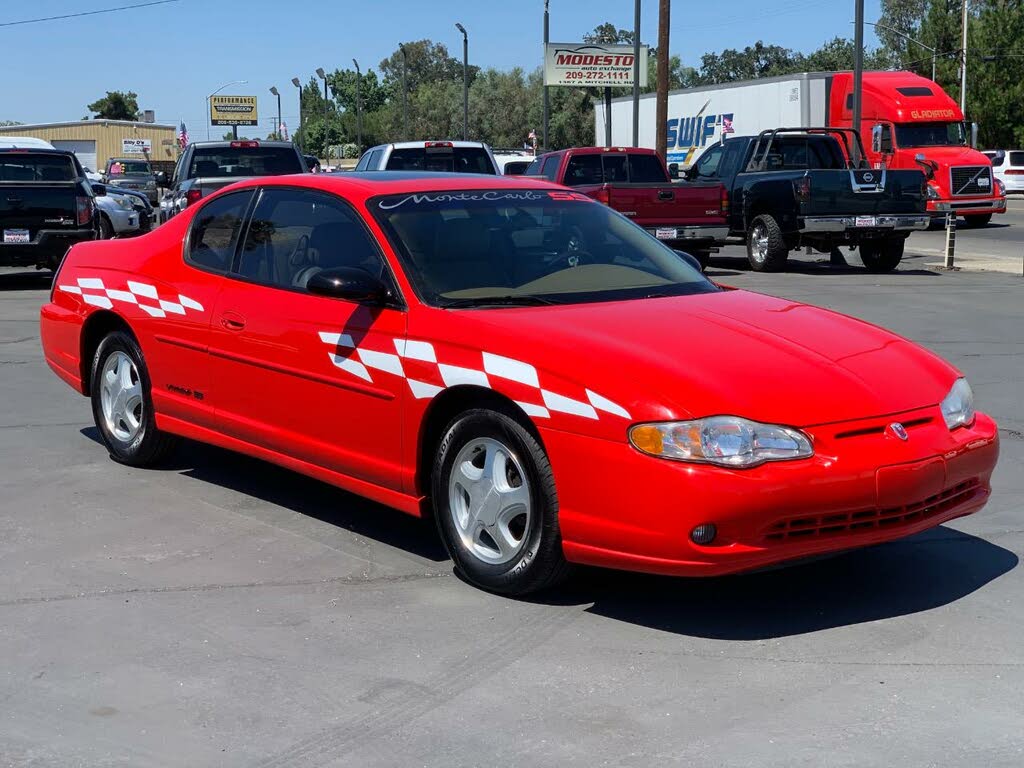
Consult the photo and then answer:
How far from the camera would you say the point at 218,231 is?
255 inches

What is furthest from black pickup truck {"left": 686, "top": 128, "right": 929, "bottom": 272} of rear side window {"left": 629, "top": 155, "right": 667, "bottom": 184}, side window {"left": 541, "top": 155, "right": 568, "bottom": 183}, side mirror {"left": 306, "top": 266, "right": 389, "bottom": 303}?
side mirror {"left": 306, "top": 266, "right": 389, "bottom": 303}

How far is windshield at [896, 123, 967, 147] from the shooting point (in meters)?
31.3

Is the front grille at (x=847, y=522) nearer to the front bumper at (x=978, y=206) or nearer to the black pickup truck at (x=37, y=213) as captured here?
the black pickup truck at (x=37, y=213)

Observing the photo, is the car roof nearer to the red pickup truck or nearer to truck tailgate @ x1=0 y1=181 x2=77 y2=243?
truck tailgate @ x1=0 y1=181 x2=77 y2=243

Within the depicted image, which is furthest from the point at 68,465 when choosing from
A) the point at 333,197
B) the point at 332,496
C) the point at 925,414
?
the point at 925,414

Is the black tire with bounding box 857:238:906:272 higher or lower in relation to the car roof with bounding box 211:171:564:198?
lower

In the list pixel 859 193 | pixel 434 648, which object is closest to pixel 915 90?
pixel 859 193

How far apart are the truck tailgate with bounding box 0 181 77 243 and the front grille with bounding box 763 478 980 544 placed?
1455 centimetres

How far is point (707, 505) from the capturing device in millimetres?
4297

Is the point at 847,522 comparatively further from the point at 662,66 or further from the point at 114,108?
the point at 114,108

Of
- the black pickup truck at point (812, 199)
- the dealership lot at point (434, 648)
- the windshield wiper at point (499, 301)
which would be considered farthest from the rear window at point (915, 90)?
the windshield wiper at point (499, 301)

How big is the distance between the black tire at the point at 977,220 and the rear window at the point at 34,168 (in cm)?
2135

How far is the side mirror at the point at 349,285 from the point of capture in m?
5.25

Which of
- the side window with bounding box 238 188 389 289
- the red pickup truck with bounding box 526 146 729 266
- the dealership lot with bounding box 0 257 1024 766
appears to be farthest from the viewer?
the red pickup truck with bounding box 526 146 729 266
